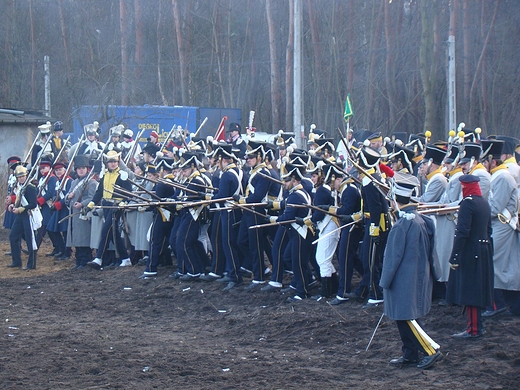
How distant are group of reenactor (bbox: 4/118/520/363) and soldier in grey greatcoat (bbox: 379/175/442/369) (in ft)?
0.21

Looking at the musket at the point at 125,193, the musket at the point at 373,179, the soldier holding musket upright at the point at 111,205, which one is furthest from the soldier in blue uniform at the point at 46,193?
the musket at the point at 373,179

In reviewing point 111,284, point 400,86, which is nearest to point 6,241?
point 111,284

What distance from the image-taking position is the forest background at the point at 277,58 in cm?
3039

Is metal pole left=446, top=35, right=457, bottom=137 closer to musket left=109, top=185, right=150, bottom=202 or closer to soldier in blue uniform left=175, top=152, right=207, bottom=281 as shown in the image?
soldier in blue uniform left=175, top=152, right=207, bottom=281

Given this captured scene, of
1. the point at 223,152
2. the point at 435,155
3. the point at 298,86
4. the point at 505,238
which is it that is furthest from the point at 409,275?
the point at 298,86

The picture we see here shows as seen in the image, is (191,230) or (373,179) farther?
(191,230)

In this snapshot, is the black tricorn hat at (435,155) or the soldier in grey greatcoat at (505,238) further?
the black tricorn hat at (435,155)

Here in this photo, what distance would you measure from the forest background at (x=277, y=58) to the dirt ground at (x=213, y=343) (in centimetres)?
1745

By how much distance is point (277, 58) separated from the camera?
36531 millimetres

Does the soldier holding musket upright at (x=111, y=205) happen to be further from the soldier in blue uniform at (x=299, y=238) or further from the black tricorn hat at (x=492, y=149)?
the black tricorn hat at (x=492, y=149)

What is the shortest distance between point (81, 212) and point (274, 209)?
4546mm

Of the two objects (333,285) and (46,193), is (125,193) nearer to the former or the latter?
(46,193)

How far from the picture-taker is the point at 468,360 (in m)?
7.73

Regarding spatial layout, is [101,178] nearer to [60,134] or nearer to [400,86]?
[60,134]
